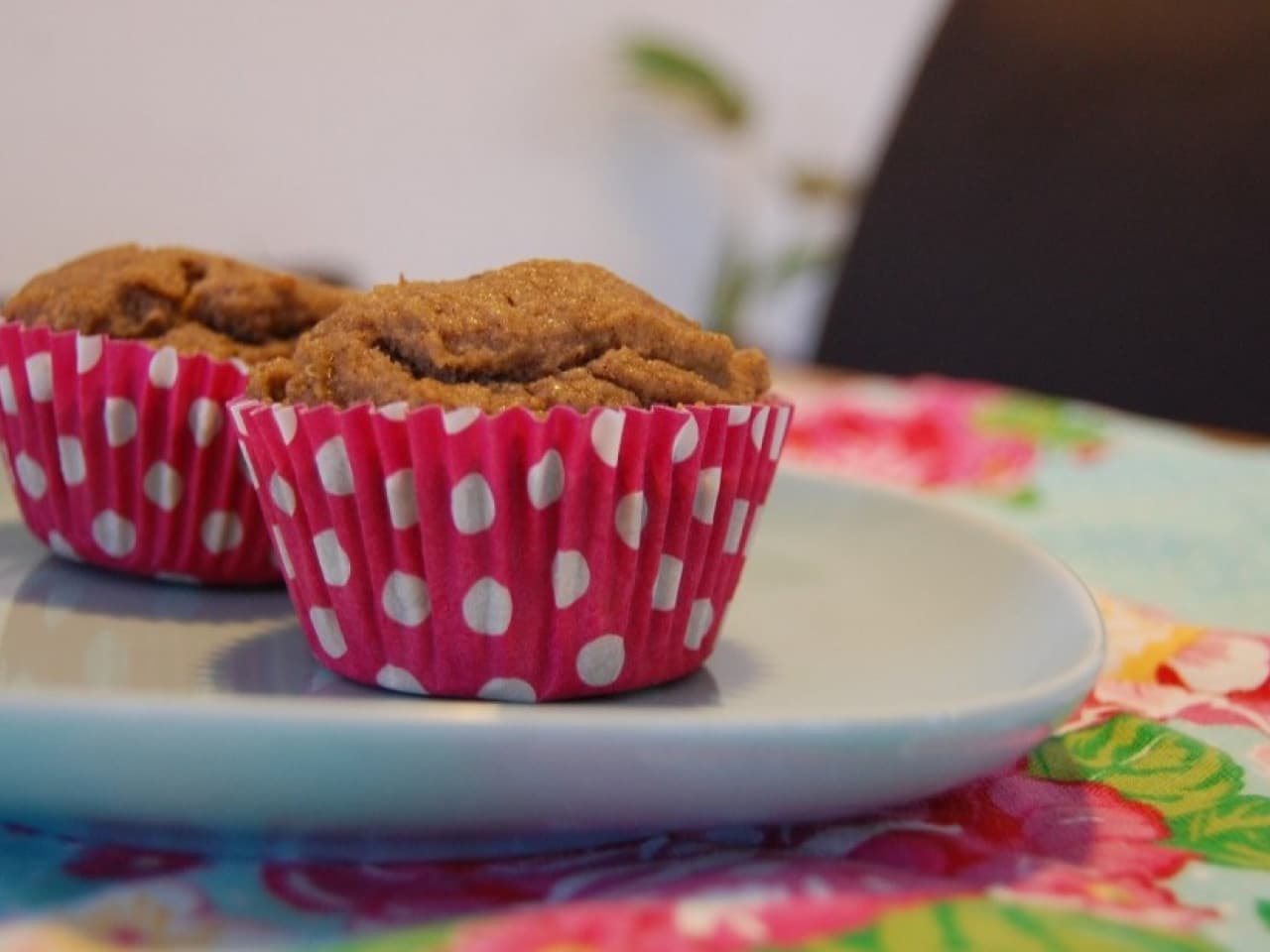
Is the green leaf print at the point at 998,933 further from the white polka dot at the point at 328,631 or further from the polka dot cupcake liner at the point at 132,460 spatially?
the polka dot cupcake liner at the point at 132,460

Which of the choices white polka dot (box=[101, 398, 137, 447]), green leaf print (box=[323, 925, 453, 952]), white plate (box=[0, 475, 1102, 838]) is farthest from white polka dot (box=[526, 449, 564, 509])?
white polka dot (box=[101, 398, 137, 447])

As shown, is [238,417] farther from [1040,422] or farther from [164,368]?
[1040,422]

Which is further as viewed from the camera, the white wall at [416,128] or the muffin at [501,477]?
the white wall at [416,128]

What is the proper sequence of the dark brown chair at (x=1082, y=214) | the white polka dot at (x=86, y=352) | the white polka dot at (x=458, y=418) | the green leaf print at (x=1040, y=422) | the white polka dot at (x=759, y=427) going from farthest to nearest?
1. the dark brown chair at (x=1082, y=214)
2. the green leaf print at (x=1040, y=422)
3. the white polka dot at (x=86, y=352)
4. the white polka dot at (x=759, y=427)
5. the white polka dot at (x=458, y=418)

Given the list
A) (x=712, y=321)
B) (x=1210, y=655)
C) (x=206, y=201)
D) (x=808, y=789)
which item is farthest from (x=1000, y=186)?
(x=808, y=789)

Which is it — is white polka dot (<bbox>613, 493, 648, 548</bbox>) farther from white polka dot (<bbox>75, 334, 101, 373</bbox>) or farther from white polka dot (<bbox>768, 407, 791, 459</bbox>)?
white polka dot (<bbox>75, 334, 101, 373</bbox>)

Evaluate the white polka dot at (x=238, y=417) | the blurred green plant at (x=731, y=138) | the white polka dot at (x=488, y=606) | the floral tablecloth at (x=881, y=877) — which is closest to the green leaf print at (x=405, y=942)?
the floral tablecloth at (x=881, y=877)
